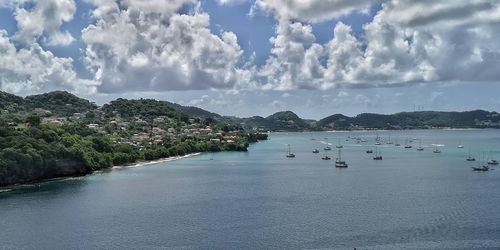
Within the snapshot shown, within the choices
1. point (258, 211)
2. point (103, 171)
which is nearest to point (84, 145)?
point (103, 171)

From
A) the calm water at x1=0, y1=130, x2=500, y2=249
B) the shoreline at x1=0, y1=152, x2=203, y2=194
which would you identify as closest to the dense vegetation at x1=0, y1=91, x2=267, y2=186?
the shoreline at x1=0, y1=152, x2=203, y2=194

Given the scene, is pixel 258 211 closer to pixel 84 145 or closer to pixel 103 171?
pixel 103 171

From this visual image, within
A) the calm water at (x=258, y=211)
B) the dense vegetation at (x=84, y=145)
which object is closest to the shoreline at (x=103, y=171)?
the dense vegetation at (x=84, y=145)

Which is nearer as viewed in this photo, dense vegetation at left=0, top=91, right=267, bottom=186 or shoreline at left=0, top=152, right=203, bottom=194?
shoreline at left=0, top=152, right=203, bottom=194

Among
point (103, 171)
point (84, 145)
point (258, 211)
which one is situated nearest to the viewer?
point (258, 211)

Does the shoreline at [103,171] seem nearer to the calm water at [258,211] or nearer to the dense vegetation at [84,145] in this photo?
the dense vegetation at [84,145]

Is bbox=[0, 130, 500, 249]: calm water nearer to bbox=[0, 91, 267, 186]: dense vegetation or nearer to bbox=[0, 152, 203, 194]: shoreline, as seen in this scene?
bbox=[0, 152, 203, 194]: shoreline

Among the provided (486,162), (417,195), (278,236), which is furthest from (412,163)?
(278,236)

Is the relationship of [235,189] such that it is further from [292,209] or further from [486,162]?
[486,162]

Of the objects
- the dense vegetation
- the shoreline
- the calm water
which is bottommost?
the calm water
